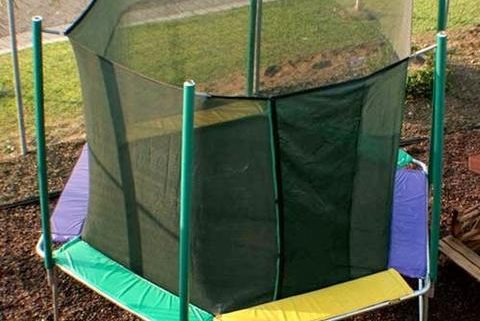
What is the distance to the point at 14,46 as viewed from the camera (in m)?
5.18

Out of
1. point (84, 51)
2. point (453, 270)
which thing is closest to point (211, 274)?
point (84, 51)

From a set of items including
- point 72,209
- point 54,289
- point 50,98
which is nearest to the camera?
point 54,289

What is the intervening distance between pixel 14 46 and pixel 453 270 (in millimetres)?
3193

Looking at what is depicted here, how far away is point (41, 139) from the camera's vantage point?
3643 millimetres

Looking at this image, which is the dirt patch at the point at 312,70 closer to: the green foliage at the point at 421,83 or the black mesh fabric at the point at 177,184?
the green foliage at the point at 421,83

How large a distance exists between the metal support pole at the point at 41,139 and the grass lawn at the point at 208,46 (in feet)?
3.94

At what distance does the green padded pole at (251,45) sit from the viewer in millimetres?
5645

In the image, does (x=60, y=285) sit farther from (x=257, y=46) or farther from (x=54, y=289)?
(x=257, y=46)

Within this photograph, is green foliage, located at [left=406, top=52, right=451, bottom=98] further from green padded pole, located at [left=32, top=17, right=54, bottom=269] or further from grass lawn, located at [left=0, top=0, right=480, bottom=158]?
green padded pole, located at [left=32, top=17, right=54, bottom=269]

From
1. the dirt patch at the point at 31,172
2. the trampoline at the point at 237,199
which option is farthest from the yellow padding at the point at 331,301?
the dirt patch at the point at 31,172

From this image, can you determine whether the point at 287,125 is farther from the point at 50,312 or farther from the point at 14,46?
the point at 14,46

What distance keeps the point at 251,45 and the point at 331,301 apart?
2567 mm

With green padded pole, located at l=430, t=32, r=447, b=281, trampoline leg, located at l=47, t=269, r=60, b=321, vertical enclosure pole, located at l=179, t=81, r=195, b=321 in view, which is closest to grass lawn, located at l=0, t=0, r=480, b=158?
trampoline leg, located at l=47, t=269, r=60, b=321

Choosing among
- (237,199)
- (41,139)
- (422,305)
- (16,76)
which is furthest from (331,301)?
(16,76)
